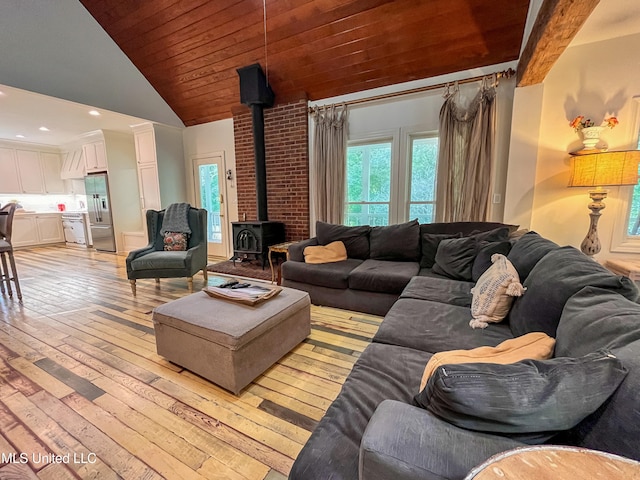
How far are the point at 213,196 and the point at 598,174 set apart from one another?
5365 mm

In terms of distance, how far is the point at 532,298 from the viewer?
1297 millimetres

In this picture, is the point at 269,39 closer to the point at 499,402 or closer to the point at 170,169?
A: the point at 170,169

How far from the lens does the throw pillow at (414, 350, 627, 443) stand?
1.97ft

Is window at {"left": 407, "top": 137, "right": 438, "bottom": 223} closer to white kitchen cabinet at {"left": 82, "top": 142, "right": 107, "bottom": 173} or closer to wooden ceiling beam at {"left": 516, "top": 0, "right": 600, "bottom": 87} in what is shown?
wooden ceiling beam at {"left": 516, "top": 0, "right": 600, "bottom": 87}

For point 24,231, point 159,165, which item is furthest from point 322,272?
point 24,231

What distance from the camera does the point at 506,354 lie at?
988mm

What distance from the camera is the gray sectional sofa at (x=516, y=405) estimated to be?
1.92 ft

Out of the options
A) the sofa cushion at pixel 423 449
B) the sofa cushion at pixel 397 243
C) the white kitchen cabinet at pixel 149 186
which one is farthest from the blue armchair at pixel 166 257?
the sofa cushion at pixel 423 449

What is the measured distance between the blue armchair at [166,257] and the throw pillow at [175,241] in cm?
6

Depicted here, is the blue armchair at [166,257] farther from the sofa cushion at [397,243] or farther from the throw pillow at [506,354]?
the throw pillow at [506,354]

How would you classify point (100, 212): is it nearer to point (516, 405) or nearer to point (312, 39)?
point (312, 39)

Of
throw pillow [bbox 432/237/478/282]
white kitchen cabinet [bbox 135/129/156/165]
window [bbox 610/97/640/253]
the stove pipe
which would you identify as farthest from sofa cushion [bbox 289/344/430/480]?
white kitchen cabinet [bbox 135/129/156/165]

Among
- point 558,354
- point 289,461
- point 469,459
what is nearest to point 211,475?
point 289,461

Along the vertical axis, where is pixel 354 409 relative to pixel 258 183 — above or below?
below
